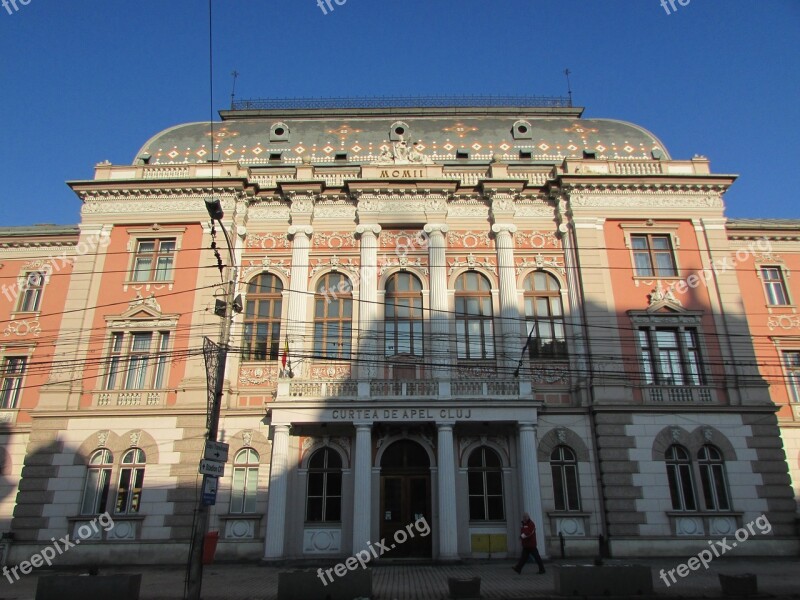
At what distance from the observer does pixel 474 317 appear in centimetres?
2506

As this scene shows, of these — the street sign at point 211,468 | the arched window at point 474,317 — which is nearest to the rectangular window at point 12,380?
the street sign at point 211,468

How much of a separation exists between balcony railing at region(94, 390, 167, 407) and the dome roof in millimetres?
11859

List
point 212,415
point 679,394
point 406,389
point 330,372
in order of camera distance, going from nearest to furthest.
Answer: point 212,415 < point 406,389 < point 679,394 < point 330,372

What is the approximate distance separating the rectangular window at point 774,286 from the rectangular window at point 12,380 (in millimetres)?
33858

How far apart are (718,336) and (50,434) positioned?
26.3 metres

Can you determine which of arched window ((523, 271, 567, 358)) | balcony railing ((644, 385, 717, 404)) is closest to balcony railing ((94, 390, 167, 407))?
arched window ((523, 271, 567, 358))

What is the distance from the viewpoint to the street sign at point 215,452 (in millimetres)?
13933

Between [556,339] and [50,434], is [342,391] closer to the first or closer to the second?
[556,339]

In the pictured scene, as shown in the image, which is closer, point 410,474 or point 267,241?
point 410,474

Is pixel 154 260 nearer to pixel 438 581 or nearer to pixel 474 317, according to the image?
pixel 474 317

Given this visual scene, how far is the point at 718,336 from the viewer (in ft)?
79.6

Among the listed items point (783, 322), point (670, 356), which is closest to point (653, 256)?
point (670, 356)

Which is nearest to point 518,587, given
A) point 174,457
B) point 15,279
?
point 174,457

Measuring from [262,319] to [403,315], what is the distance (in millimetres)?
5875
